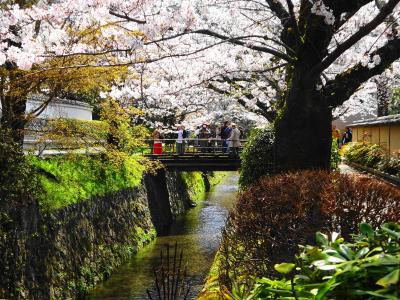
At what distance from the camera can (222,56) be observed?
14.2m

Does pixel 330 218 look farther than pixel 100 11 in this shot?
No

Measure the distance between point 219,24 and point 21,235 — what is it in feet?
27.6

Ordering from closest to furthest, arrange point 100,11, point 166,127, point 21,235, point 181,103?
point 100,11 → point 21,235 → point 181,103 → point 166,127

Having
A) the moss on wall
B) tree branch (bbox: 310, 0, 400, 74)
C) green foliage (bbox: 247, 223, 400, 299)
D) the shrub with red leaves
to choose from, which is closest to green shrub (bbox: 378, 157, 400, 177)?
tree branch (bbox: 310, 0, 400, 74)

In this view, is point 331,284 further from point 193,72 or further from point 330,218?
point 193,72

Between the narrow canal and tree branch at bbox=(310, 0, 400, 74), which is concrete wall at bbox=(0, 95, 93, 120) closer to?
the narrow canal

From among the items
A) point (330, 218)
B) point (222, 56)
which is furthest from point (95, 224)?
point (330, 218)

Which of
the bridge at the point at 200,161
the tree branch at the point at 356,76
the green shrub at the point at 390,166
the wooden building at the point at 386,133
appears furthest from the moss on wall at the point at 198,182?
the tree branch at the point at 356,76

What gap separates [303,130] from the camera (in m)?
9.95

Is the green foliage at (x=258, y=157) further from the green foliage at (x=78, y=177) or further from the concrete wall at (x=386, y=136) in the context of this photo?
the concrete wall at (x=386, y=136)

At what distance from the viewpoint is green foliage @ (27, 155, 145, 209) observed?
13.8 metres

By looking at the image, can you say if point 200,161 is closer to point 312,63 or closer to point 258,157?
point 258,157

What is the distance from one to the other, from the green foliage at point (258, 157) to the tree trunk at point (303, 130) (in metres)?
2.10

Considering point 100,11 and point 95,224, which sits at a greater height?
point 100,11
